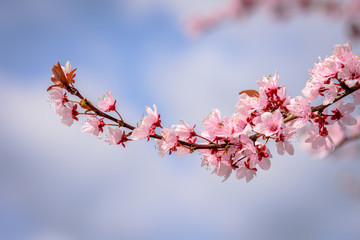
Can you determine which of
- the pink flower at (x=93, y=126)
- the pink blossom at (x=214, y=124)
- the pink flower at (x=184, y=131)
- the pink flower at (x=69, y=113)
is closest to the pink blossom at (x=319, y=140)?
the pink blossom at (x=214, y=124)

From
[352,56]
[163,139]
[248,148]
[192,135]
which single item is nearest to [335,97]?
[352,56]

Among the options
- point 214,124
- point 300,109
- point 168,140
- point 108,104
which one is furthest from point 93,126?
point 300,109

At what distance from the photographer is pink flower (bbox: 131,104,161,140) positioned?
1.67 meters

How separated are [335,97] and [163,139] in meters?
0.92

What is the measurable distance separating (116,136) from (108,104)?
8.2 inches

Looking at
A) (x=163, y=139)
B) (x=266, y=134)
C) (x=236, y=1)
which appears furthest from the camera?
(x=236, y=1)

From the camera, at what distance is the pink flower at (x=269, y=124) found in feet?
5.23

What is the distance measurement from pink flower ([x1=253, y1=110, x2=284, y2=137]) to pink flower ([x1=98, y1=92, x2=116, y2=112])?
2.62 ft

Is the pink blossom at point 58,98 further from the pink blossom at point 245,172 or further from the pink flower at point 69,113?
the pink blossom at point 245,172

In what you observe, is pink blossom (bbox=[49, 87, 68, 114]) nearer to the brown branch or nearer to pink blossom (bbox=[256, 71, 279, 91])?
the brown branch

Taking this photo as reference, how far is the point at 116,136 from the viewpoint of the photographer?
5.67 ft

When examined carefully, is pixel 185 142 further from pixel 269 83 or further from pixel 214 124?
pixel 269 83

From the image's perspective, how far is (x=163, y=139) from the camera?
1701 millimetres

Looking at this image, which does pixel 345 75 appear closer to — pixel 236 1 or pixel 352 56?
pixel 352 56
